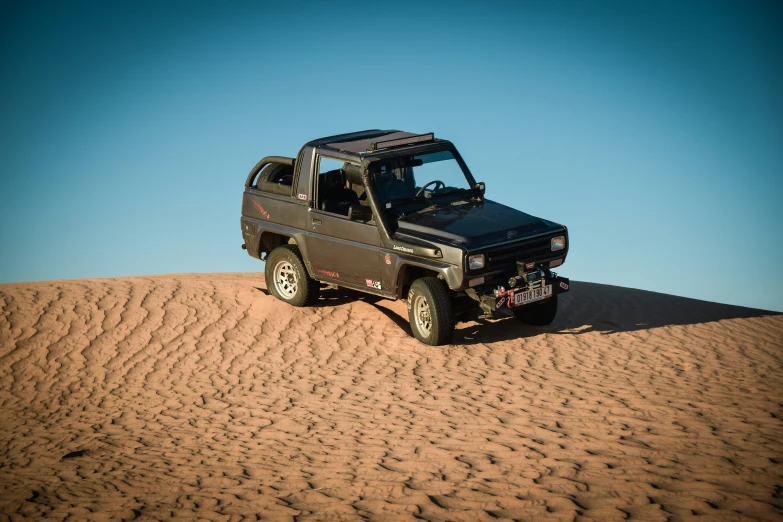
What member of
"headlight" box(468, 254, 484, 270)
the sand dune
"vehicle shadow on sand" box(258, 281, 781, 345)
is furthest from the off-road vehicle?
the sand dune

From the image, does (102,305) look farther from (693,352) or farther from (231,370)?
(693,352)

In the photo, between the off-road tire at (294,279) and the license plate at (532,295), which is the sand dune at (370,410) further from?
the license plate at (532,295)

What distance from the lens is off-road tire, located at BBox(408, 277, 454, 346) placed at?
33.4 feet

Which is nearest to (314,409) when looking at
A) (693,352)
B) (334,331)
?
(334,331)

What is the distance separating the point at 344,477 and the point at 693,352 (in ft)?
17.7

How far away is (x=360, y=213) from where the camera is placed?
1061 cm

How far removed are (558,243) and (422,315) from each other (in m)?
1.95

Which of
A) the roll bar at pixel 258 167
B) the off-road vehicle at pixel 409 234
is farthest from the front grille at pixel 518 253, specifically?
the roll bar at pixel 258 167

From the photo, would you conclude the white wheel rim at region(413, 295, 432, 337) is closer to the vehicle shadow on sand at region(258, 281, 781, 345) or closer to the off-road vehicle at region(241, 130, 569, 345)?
the off-road vehicle at region(241, 130, 569, 345)

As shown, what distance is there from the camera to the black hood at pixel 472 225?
10.1m

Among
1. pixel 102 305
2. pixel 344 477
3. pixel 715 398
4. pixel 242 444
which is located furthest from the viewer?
pixel 102 305

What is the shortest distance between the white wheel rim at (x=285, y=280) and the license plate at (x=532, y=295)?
3.55 meters

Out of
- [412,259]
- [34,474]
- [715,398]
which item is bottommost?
[34,474]

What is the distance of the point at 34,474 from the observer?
7.55m
